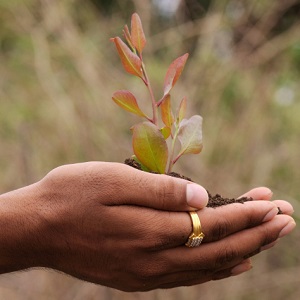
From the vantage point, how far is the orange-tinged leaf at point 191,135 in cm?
142

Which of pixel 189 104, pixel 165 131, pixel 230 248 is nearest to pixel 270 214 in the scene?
pixel 230 248

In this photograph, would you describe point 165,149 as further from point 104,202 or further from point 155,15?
point 155,15

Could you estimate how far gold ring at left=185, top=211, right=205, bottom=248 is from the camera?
1.18m

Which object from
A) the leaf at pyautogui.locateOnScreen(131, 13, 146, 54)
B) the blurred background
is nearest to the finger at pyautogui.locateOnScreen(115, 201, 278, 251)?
the leaf at pyautogui.locateOnScreen(131, 13, 146, 54)

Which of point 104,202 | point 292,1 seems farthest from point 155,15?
point 104,202

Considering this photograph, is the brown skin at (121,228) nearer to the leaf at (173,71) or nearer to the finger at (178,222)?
the finger at (178,222)

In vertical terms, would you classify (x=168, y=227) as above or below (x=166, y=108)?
below

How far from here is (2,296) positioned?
3865 mm

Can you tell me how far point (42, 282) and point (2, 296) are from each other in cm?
41

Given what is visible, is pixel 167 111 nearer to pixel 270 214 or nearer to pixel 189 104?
pixel 270 214

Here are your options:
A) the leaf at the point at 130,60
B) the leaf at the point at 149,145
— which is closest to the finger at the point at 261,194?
the leaf at the point at 149,145

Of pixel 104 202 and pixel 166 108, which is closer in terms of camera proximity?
pixel 104 202

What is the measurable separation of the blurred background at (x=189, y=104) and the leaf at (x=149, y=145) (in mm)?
2208

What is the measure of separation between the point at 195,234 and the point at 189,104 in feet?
8.84
